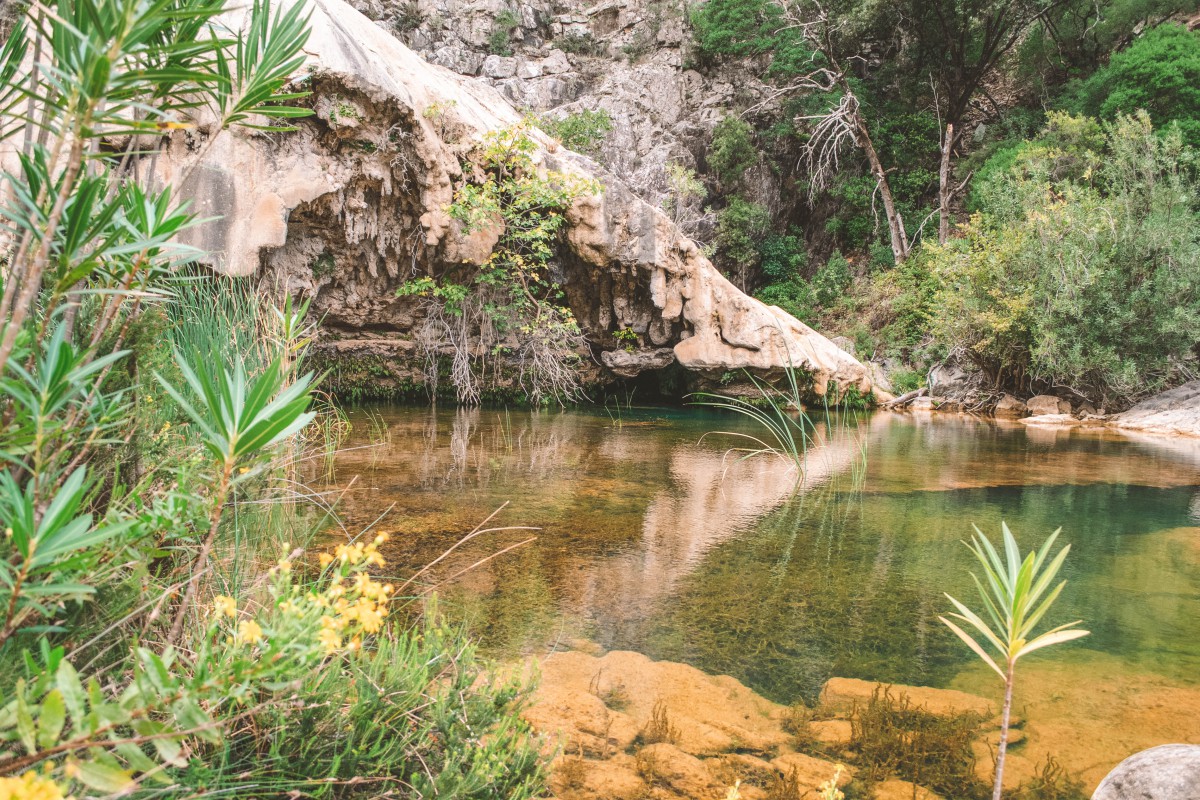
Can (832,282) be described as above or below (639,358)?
above

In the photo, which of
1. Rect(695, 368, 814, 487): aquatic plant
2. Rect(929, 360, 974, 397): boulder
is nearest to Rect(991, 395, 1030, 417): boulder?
Rect(929, 360, 974, 397): boulder

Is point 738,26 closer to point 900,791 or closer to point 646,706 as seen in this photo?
point 646,706

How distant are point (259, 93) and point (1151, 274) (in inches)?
602

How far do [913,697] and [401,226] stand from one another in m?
7.92

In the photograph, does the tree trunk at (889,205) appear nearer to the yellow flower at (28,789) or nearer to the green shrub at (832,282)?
the green shrub at (832,282)

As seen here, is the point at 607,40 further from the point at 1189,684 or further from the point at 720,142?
the point at 1189,684

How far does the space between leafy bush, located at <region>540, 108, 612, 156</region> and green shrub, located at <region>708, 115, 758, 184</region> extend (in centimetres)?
465

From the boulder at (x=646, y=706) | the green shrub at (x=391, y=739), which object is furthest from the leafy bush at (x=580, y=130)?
the green shrub at (x=391, y=739)

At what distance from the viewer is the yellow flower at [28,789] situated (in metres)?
0.57

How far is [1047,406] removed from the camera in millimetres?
13414

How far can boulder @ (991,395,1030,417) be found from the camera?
13766 millimetres

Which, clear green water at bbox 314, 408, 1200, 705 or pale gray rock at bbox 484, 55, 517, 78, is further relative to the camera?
pale gray rock at bbox 484, 55, 517, 78

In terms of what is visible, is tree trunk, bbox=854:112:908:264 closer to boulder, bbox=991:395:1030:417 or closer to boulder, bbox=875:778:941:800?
boulder, bbox=991:395:1030:417

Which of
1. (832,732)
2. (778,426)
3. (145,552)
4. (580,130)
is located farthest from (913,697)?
(580,130)
